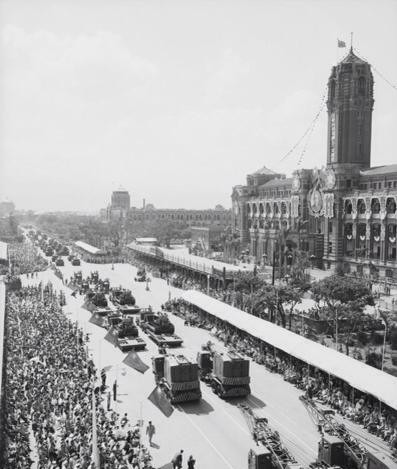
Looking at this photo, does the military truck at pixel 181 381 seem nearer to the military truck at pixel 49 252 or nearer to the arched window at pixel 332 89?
the arched window at pixel 332 89

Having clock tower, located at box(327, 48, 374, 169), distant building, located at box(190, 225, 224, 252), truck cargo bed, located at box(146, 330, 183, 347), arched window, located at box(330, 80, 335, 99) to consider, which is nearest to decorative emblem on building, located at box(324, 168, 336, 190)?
clock tower, located at box(327, 48, 374, 169)

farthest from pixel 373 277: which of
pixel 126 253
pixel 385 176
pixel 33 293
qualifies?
pixel 126 253

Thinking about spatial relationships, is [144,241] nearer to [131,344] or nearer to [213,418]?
[131,344]

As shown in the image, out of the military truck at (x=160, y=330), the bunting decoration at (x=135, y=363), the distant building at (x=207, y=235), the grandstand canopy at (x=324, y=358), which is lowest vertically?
the military truck at (x=160, y=330)

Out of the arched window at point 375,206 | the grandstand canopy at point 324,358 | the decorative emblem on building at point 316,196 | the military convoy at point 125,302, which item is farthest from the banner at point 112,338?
the decorative emblem on building at point 316,196

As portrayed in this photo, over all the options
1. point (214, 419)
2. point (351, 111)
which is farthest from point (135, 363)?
point (351, 111)

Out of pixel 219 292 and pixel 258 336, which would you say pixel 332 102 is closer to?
pixel 219 292

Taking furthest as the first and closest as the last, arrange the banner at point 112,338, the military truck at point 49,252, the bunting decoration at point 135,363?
the military truck at point 49,252
the banner at point 112,338
the bunting decoration at point 135,363
